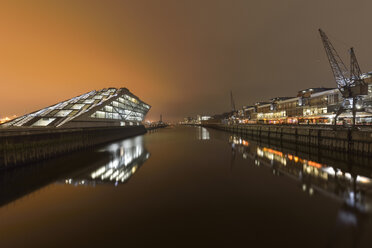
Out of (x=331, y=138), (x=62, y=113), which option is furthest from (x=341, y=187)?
(x=62, y=113)

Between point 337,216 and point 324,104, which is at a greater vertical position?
point 324,104

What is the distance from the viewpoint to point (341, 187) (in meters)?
13.6

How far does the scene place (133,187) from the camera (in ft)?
47.0

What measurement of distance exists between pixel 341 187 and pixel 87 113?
1895 inches

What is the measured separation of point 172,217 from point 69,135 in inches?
942

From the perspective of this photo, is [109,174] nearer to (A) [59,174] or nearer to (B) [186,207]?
(A) [59,174]

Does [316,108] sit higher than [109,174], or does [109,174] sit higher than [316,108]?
[316,108]

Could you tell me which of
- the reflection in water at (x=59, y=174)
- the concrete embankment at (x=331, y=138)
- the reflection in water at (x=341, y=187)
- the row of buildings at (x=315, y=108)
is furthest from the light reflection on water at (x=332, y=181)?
the row of buildings at (x=315, y=108)

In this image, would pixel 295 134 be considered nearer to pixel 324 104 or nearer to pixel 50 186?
pixel 50 186

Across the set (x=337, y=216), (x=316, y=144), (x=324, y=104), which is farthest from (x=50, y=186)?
(x=324, y=104)

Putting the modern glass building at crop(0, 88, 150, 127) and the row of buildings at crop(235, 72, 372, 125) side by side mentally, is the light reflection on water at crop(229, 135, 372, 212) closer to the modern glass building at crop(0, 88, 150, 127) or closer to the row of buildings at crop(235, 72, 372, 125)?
the row of buildings at crop(235, 72, 372, 125)

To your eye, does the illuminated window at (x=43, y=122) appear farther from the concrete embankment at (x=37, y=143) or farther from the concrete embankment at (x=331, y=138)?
the concrete embankment at (x=331, y=138)

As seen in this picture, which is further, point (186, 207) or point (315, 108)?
point (315, 108)

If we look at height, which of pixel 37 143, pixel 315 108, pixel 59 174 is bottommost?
pixel 59 174
